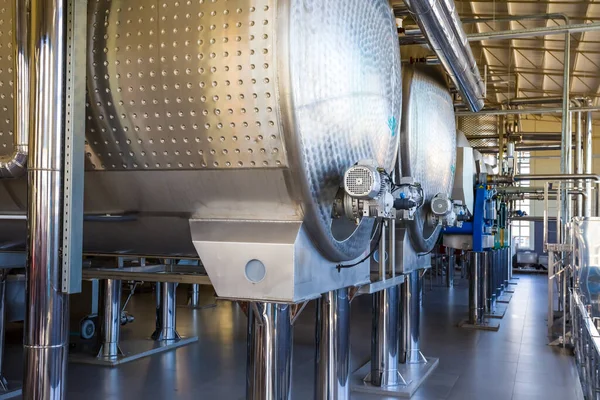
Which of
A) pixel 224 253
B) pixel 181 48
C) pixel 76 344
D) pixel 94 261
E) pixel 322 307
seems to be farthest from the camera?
pixel 76 344

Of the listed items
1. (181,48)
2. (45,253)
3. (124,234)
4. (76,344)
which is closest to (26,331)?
(45,253)

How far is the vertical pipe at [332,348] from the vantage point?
380cm

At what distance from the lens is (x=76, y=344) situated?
6.93 m

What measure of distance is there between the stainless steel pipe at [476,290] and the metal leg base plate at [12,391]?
614 centimetres

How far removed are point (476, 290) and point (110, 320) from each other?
534cm

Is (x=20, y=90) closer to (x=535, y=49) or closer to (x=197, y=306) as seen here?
(x=197, y=306)

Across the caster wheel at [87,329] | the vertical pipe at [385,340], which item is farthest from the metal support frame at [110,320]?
the vertical pipe at [385,340]

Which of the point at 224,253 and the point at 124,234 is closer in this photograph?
the point at 224,253

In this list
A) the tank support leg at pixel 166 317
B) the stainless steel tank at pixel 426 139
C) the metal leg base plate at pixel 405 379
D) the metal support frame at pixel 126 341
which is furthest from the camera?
the tank support leg at pixel 166 317

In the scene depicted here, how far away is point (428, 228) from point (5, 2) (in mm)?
3950

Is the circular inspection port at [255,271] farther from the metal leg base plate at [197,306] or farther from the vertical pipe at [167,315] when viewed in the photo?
the metal leg base plate at [197,306]

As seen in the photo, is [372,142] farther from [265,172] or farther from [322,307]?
[322,307]

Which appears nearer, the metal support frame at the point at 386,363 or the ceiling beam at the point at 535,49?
the metal support frame at the point at 386,363

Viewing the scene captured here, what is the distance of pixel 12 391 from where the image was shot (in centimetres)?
498
